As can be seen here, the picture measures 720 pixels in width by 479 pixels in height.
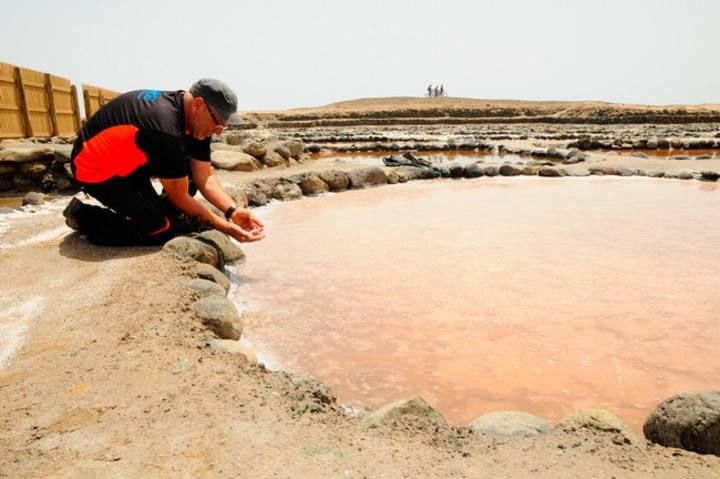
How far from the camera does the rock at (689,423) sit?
1767 mm

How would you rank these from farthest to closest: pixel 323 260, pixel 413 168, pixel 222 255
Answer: pixel 413 168, pixel 323 260, pixel 222 255

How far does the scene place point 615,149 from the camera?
1631 centimetres

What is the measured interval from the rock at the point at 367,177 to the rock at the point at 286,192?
108 centimetres

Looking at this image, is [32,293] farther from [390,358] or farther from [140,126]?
[390,358]

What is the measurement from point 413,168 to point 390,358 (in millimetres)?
6940

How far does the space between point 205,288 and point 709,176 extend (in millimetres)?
8680

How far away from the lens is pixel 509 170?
962cm

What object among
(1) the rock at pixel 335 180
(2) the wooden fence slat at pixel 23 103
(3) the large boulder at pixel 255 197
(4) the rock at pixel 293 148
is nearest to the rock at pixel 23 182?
(3) the large boulder at pixel 255 197

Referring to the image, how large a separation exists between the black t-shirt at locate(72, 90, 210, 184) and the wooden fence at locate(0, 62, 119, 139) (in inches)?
242

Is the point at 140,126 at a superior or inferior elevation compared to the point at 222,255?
superior

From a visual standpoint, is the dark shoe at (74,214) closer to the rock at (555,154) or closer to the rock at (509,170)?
the rock at (509,170)

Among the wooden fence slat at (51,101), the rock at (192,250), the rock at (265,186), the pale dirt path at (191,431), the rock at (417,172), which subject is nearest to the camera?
the pale dirt path at (191,431)

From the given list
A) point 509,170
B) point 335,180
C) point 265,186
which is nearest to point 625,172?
point 509,170

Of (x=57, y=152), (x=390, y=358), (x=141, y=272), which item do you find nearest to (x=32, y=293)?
(x=141, y=272)
